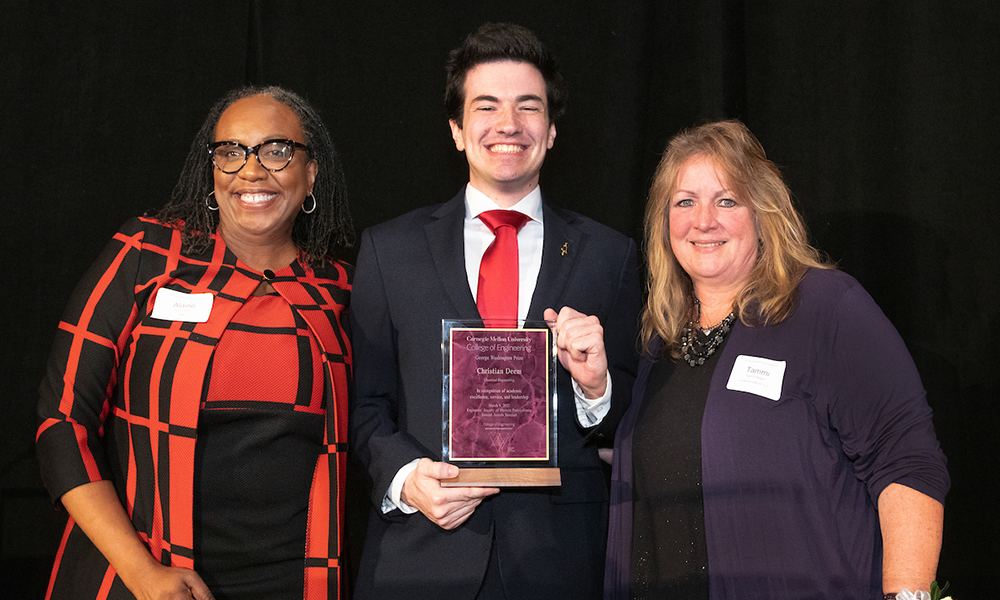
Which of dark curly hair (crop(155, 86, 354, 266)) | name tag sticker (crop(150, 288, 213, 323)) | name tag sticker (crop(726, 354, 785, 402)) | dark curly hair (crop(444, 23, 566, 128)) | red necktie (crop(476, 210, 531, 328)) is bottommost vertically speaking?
name tag sticker (crop(726, 354, 785, 402))

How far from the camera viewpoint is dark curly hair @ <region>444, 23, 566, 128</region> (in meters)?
2.27

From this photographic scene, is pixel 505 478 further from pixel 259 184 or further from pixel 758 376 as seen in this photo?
pixel 259 184

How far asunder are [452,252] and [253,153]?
77cm

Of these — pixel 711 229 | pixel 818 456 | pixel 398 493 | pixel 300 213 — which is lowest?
pixel 398 493

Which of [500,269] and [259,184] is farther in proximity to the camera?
[259,184]

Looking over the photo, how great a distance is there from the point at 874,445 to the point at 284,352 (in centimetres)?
163

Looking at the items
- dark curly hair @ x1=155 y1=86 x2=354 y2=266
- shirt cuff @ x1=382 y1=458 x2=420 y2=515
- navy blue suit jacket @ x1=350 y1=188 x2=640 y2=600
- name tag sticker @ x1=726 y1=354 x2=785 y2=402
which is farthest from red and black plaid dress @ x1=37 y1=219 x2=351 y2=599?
name tag sticker @ x1=726 y1=354 x2=785 y2=402

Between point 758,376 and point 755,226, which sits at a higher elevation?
point 755,226

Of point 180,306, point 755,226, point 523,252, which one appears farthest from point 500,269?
point 180,306

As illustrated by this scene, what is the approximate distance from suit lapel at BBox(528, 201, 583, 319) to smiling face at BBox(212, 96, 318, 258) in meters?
0.84

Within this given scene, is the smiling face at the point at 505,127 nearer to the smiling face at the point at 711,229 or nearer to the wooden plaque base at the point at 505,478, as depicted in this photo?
the smiling face at the point at 711,229

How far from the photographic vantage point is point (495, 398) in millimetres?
1897

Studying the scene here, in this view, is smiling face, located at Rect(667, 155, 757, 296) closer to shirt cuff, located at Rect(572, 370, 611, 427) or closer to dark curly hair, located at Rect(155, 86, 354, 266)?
shirt cuff, located at Rect(572, 370, 611, 427)

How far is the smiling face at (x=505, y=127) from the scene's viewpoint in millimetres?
2193
